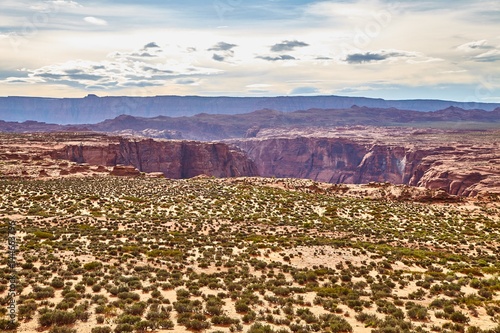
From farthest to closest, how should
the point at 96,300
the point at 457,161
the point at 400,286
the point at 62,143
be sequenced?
the point at 457,161 → the point at 62,143 → the point at 400,286 → the point at 96,300

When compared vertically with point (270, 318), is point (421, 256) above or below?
below

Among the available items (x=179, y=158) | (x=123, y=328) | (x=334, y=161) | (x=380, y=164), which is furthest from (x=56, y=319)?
(x=334, y=161)

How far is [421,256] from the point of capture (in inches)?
1001

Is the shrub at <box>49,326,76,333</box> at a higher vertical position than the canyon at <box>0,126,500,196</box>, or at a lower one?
higher

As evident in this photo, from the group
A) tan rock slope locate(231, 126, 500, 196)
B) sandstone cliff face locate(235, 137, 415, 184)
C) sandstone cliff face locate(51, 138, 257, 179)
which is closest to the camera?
tan rock slope locate(231, 126, 500, 196)

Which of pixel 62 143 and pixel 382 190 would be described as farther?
pixel 62 143

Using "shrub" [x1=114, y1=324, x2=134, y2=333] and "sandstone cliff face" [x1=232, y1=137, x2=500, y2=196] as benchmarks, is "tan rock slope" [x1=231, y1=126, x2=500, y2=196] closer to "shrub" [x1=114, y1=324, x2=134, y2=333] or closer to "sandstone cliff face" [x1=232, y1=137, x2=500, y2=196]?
"sandstone cliff face" [x1=232, y1=137, x2=500, y2=196]

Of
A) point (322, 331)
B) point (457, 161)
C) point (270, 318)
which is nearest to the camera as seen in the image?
point (322, 331)

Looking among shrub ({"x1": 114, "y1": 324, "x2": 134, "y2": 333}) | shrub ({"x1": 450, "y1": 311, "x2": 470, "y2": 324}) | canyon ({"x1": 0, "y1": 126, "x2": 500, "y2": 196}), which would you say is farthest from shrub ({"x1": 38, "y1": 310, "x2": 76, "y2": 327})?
canyon ({"x1": 0, "y1": 126, "x2": 500, "y2": 196})

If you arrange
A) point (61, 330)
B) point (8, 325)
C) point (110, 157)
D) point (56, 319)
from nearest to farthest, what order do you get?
point (61, 330), point (8, 325), point (56, 319), point (110, 157)

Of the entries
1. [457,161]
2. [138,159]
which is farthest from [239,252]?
[457,161]

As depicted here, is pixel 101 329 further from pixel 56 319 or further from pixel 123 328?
pixel 56 319

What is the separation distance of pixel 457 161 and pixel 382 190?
7002cm

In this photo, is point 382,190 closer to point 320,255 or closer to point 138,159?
point 320,255
